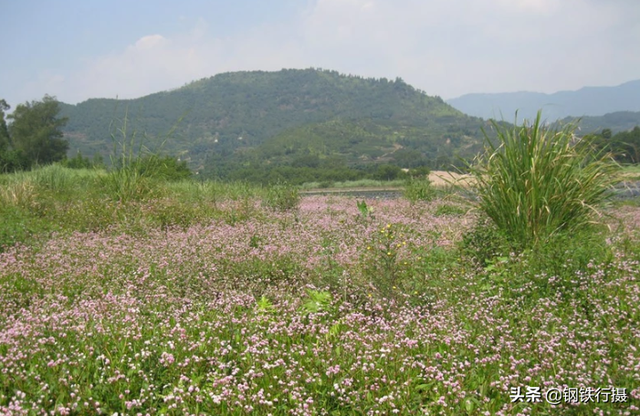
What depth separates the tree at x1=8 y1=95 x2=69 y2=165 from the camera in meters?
63.3

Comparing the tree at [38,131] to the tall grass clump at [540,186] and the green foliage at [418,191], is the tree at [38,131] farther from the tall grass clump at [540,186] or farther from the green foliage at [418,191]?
the tall grass clump at [540,186]

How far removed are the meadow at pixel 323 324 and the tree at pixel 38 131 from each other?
63.6m

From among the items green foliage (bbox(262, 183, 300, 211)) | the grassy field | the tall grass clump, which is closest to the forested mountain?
green foliage (bbox(262, 183, 300, 211))

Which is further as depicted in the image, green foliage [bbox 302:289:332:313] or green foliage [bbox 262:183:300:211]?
green foliage [bbox 262:183:300:211]

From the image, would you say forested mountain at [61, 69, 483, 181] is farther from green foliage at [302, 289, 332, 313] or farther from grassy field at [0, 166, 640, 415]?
green foliage at [302, 289, 332, 313]

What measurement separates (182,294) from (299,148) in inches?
4365

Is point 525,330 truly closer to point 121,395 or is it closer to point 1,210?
point 121,395

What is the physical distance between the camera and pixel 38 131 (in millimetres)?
64438

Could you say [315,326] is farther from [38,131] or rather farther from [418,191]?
[38,131]

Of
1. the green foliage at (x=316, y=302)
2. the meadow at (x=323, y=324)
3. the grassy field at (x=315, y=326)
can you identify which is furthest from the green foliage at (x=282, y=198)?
the green foliage at (x=316, y=302)

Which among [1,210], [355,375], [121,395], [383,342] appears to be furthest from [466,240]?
[1,210]

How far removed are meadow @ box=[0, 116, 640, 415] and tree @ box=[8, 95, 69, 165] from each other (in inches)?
2504

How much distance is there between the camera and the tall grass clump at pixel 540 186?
276 inches

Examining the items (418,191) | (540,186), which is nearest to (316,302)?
(540,186)
